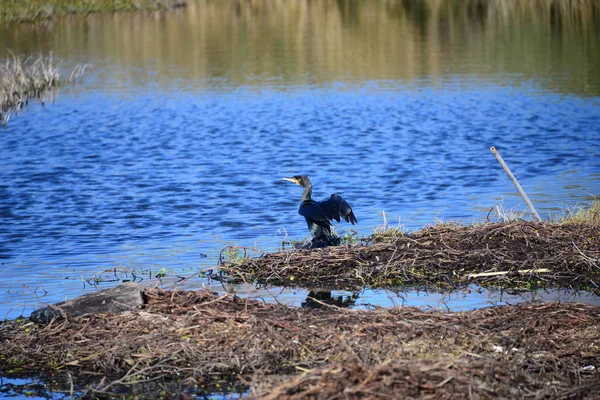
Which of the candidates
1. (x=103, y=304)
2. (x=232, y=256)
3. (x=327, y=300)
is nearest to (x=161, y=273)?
(x=232, y=256)

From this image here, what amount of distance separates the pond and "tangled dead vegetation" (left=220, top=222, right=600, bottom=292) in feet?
1.04

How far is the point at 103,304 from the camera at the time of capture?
850 cm

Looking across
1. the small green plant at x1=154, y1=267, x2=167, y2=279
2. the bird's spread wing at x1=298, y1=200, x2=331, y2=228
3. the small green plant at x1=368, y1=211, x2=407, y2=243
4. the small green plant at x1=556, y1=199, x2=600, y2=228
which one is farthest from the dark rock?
the small green plant at x1=556, y1=199, x2=600, y2=228

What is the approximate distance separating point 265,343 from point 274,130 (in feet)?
64.8

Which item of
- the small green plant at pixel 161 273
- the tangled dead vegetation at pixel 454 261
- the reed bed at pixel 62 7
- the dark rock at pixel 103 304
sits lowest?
the small green plant at pixel 161 273

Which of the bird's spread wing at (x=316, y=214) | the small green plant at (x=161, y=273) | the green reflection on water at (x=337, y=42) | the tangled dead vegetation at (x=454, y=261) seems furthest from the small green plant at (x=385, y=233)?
the green reflection on water at (x=337, y=42)

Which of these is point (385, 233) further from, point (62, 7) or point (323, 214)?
point (62, 7)

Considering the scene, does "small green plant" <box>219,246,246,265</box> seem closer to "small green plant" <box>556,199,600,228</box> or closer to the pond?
the pond

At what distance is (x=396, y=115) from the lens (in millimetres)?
28922

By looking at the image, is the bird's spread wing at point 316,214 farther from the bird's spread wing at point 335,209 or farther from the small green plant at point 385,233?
the small green plant at point 385,233

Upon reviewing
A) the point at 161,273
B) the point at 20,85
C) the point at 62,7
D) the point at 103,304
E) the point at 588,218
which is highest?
the point at 62,7

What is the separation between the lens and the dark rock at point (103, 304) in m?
8.38

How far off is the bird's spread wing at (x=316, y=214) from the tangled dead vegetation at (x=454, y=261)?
3.51ft

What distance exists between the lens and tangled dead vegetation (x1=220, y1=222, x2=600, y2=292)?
32.9ft
